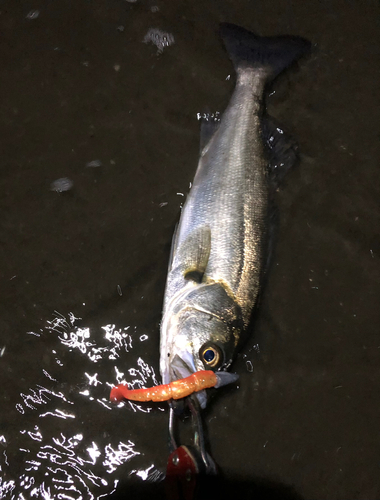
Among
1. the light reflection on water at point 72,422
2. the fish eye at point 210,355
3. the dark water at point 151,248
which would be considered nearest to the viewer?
the fish eye at point 210,355

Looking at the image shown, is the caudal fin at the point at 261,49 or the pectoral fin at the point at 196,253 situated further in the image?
the caudal fin at the point at 261,49

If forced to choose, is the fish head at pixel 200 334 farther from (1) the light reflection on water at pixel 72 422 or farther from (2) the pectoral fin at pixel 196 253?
(1) the light reflection on water at pixel 72 422

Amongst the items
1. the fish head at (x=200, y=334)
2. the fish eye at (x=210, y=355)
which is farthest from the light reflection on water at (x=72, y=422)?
the fish eye at (x=210, y=355)

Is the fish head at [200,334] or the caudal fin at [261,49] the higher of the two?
the caudal fin at [261,49]

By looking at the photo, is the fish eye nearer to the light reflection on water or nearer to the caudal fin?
the light reflection on water

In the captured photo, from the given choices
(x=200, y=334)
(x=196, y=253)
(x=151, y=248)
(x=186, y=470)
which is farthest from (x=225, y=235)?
(x=186, y=470)

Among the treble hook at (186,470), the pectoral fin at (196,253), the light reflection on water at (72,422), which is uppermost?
the pectoral fin at (196,253)

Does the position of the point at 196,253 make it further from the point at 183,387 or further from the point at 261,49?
the point at 261,49
